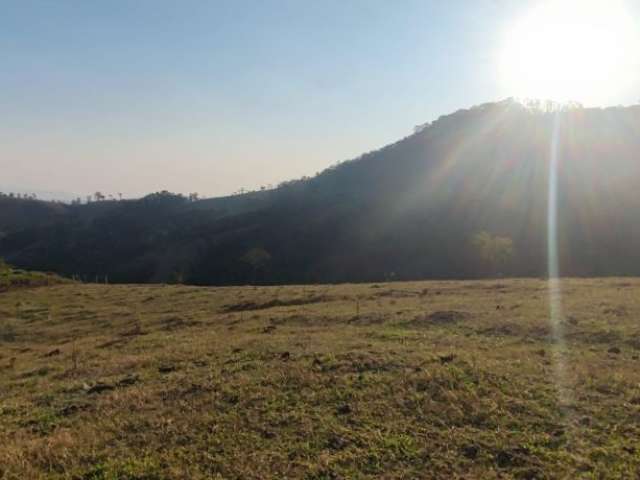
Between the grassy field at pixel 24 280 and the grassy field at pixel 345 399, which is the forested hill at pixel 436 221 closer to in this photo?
the grassy field at pixel 24 280

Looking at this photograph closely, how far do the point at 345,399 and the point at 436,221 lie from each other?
4518 inches

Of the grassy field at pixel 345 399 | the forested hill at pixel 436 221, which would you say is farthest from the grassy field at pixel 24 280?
the forested hill at pixel 436 221

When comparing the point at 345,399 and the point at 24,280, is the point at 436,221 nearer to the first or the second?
the point at 24,280

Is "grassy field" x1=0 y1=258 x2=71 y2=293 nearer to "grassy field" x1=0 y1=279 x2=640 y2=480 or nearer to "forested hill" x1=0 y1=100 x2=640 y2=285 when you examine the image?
"grassy field" x1=0 y1=279 x2=640 y2=480

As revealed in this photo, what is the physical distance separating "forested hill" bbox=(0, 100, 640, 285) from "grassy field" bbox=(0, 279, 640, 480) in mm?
66337

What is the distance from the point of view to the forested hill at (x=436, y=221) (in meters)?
102

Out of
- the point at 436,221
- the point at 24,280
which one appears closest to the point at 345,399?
the point at 24,280

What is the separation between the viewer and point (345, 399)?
12.0 metres

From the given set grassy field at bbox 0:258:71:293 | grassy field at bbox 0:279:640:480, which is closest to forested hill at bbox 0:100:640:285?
grassy field at bbox 0:258:71:293

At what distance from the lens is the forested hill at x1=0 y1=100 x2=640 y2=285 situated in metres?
102

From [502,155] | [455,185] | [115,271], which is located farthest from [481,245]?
[115,271]

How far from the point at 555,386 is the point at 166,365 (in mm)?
12167

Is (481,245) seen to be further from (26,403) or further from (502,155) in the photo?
(26,403)

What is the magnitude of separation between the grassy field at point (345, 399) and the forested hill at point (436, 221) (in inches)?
2612
